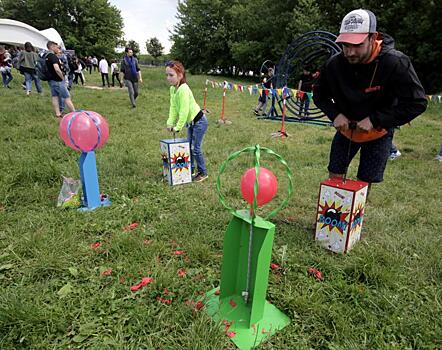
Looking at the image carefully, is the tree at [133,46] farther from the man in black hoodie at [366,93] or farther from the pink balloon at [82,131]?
the man in black hoodie at [366,93]

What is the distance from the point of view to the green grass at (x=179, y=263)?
1.89 metres

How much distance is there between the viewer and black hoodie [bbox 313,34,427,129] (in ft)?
7.68

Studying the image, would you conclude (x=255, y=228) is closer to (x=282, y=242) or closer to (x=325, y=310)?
(x=325, y=310)

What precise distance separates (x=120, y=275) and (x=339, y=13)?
1089 inches

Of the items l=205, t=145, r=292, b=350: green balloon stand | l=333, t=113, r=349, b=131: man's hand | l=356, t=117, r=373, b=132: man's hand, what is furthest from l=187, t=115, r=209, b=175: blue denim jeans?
l=205, t=145, r=292, b=350: green balloon stand

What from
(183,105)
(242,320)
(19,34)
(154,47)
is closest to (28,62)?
(183,105)

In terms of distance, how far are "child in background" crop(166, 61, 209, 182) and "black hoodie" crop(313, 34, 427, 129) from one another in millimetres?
1880

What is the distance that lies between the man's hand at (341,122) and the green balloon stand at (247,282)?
109 centimetres

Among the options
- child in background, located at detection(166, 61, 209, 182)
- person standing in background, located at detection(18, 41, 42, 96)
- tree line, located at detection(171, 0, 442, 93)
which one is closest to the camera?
child in background, located at detection(166, 61, 209, 182)

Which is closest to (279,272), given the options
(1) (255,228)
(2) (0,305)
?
(1) (255,228)

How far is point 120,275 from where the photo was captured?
94.8 inches

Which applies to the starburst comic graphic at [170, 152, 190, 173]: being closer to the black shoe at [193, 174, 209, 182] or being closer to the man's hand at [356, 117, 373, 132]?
the black shoe at [193, 174, 209, 182]

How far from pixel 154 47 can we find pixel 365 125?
91593 mm

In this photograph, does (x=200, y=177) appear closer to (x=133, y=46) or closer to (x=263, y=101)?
(x=263, y=101)
